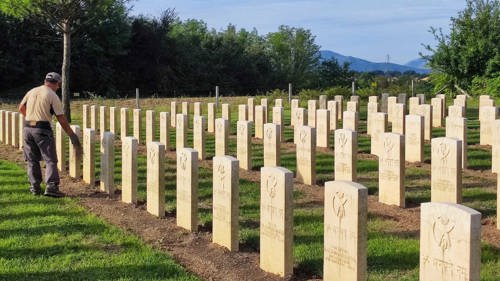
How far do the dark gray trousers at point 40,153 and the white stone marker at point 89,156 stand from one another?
3.28ft

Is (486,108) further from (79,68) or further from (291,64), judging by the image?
(291,64)

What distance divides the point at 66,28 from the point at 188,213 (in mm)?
12728

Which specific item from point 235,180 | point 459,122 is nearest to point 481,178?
point 459,122

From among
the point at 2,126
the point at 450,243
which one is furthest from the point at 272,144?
the point at 2,126

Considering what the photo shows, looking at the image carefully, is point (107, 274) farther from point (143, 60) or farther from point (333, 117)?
point (143, 60)

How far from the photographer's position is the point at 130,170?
911 cm

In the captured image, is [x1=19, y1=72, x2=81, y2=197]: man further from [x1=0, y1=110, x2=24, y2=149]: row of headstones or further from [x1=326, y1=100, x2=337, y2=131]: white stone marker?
[x1=326, y1=100, x2=337, y2=131]: white stone marker

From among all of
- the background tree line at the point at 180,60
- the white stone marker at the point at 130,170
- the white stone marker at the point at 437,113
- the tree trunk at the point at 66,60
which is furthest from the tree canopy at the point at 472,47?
the white stone marker at the point at 130,170

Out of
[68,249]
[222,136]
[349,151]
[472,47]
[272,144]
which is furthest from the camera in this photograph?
[472,47]

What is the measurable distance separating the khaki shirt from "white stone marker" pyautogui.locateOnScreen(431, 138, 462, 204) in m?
5.05

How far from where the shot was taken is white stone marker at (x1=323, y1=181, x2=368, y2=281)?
515 centimetres

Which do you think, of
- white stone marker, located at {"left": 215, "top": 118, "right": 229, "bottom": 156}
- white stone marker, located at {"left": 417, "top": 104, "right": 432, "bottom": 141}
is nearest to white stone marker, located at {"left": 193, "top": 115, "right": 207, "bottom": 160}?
white stone marker, located at {"left": 215, "top": 118, "right": 229, "bottom": 156}

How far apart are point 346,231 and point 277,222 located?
0.94 meters

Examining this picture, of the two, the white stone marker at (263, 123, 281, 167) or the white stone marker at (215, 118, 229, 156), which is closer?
the white stone marker at (263, 123, 281, 167)
